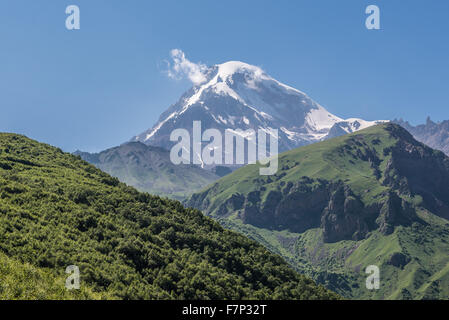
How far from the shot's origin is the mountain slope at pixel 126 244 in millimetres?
94312

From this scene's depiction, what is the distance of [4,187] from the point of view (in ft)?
412

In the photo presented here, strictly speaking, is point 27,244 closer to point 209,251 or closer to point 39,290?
point 39,290

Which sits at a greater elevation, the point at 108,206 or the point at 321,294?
the point at 108,206

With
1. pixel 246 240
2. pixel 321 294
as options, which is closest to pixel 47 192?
pixel 246 240

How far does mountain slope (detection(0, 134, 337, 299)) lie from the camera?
9431 centimetres

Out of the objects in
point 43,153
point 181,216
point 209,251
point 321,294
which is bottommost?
point 321,294

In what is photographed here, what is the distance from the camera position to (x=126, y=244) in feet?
366

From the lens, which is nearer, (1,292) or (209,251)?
(1,292)
